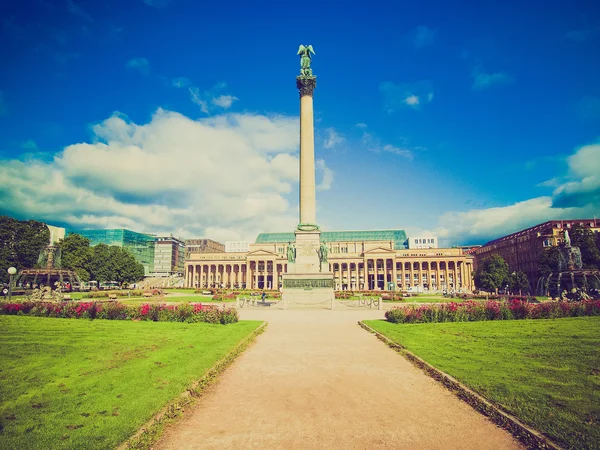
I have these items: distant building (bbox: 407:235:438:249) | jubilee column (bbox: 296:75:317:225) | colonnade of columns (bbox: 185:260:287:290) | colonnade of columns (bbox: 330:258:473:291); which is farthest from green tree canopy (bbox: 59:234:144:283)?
distant building (bbox: 407:235:438:249)

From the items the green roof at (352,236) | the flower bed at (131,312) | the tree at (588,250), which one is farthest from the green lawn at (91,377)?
the green roof at (352,236)

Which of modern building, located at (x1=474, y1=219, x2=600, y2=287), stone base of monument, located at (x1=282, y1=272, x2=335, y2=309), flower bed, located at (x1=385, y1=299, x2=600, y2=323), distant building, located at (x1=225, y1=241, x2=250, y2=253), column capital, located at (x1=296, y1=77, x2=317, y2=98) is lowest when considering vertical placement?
flower bed, located at (x1=385, y1=299, x2=600, y2=323)

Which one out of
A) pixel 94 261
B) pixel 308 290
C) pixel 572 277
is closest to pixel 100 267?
pixel 94 261

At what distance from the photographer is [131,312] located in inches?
977

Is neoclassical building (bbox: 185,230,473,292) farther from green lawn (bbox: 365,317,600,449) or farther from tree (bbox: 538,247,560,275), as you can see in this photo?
green lawn (bbox: 365,317,600,449)

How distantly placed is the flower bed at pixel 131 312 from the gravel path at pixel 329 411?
10093 millimetres

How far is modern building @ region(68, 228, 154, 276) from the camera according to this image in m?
154

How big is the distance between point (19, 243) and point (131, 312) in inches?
2323

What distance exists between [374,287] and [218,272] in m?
68.1

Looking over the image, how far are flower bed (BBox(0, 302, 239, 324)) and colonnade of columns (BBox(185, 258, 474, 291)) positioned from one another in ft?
367

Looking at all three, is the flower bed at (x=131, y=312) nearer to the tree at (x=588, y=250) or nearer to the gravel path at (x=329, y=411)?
the gravel path at (x=329, y=411)

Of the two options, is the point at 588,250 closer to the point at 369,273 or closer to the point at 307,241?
the point at 307,241

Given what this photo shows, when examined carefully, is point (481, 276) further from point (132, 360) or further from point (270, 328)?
point (132, 360)

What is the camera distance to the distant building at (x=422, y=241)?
173 meters
